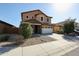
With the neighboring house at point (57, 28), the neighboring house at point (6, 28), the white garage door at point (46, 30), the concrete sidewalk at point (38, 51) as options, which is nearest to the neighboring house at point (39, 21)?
the white garage door at point (46, 30)

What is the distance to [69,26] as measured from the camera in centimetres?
1689

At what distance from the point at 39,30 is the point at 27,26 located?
6969mm

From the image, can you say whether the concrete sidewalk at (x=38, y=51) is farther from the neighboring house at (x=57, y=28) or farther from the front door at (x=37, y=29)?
the neighboring house at (x=57, y=28)

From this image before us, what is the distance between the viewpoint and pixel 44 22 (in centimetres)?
1856

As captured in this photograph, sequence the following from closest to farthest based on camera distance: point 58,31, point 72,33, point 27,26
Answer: point 27,26
point 72,33
point 58,31

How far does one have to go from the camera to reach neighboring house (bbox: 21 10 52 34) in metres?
16.7

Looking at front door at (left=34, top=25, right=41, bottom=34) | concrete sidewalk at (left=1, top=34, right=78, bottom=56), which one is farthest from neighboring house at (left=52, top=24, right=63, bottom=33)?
concrete sidewalk at (left=1, top=34, right=78, bottom=56)

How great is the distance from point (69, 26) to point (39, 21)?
165 inches

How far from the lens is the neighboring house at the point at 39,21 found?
16.7 m

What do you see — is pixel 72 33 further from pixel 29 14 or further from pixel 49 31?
pixel 29 14

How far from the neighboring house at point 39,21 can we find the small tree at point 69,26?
2249 millimetres

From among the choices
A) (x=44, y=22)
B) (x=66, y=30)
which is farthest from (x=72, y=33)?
(x=44, y=22)

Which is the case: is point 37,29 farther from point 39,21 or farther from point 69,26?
point 69,26

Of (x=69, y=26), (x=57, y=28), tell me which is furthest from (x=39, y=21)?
(x=69, y=26)
